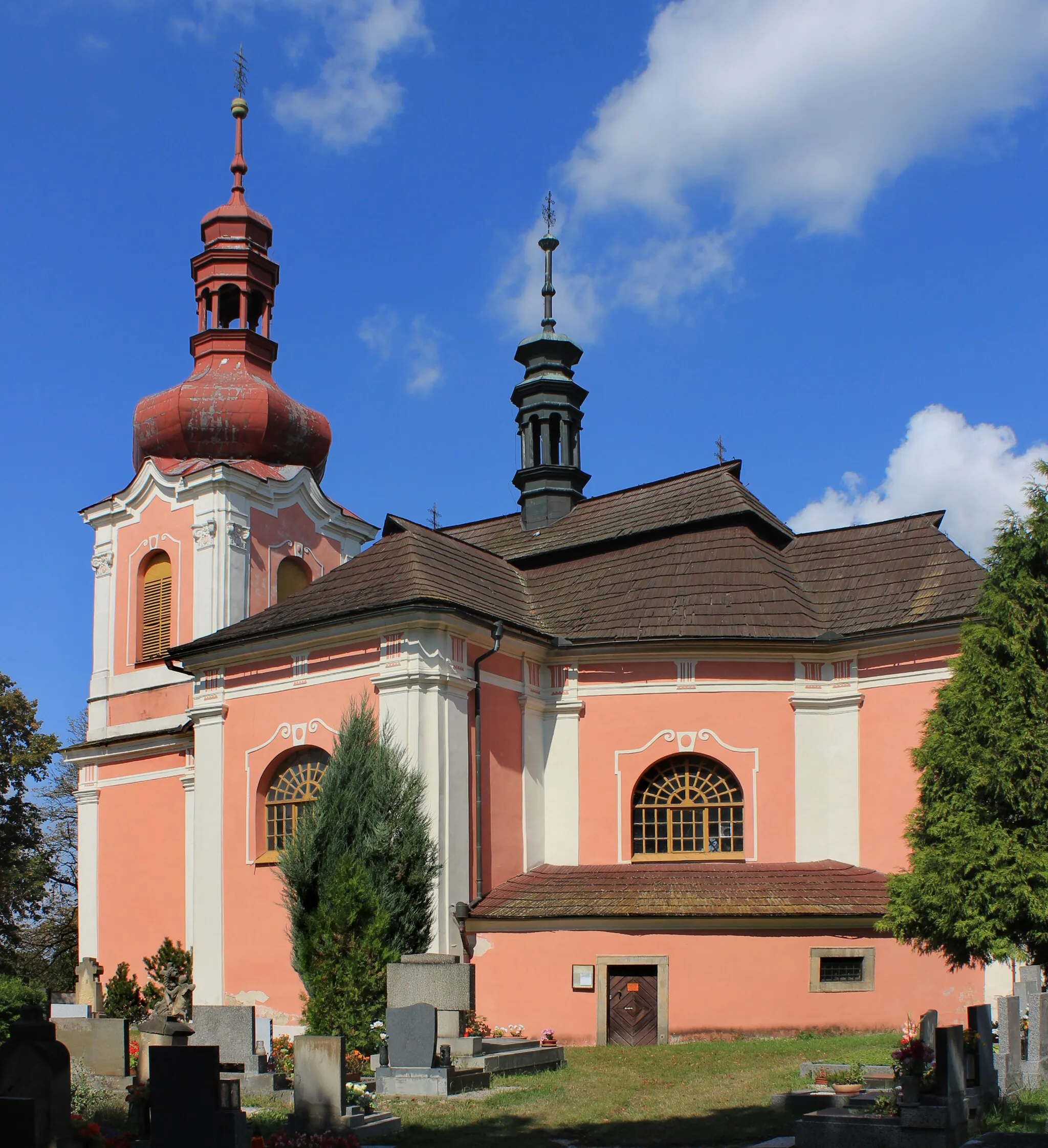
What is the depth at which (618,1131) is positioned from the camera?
12734mm

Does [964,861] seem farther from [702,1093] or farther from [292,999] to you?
[292,999]

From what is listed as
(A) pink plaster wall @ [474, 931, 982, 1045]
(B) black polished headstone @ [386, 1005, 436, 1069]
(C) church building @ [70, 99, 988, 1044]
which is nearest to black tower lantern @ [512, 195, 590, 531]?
(C) church building @ [70, 99, 988, 1044]

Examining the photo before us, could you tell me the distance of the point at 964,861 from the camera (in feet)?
52.7

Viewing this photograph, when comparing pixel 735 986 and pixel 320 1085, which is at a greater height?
pixel 320 1085

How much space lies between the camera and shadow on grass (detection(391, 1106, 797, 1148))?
1220 centimetres

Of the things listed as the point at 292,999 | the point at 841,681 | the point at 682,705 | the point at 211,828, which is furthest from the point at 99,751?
the point at 841,681

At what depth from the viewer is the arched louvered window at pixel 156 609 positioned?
93.0ft

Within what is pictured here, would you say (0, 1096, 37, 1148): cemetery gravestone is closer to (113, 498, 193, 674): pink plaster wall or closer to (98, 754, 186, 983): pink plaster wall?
(98, 754, 186, 983): pink plaster wall

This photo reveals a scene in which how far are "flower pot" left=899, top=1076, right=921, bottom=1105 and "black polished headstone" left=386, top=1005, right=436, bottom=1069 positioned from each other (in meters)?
5.35

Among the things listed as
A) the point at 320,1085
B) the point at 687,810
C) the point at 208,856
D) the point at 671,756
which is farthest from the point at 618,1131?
the point at 208,856

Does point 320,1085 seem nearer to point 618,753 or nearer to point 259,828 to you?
point 259,828

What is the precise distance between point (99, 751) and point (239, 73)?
54.9 ft

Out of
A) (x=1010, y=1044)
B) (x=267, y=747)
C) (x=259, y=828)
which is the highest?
(x=267, y=747)

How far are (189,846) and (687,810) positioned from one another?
400 inches
